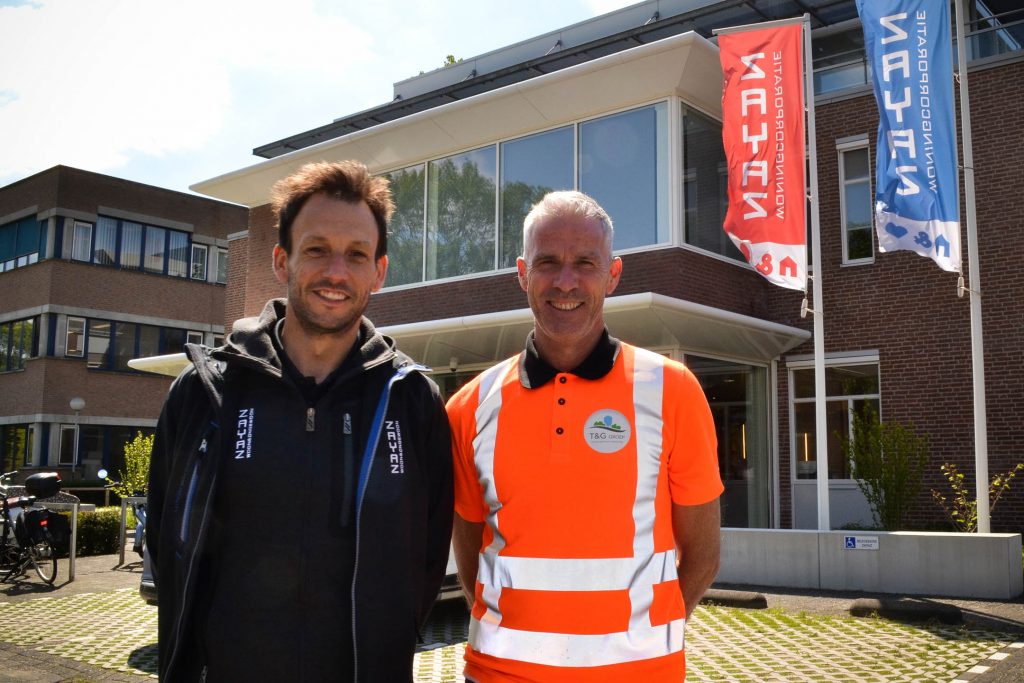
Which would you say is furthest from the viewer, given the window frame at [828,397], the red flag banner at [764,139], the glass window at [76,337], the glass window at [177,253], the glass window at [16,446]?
the glass window at [177,253]

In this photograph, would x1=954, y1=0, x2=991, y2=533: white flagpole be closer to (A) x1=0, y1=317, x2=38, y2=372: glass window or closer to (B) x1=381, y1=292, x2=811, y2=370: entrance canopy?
(B) x1=381, y1=292, x2=811, y2=370: entrance canopy

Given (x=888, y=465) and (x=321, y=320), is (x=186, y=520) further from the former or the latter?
(x=888, y=465)

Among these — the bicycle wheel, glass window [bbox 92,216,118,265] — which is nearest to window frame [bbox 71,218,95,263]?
glass window [bbox 92,216,118,265]

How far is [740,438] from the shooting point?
1484 centimetres

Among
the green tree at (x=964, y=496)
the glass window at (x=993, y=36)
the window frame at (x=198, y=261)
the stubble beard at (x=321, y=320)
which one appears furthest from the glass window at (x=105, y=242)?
the stubble beard at (x=321, y=320)

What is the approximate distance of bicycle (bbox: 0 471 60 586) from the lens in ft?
39.7

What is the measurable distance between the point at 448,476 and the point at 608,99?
12.3 meters

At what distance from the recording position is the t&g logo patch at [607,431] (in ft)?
8.93

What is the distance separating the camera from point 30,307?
98.8ft

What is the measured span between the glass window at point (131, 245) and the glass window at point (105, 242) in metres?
0.27

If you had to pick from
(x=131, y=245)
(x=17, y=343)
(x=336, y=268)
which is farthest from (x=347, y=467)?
(x=17, y=343)

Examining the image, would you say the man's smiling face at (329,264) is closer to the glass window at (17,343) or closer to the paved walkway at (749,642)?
the paved walkway at (749,642)

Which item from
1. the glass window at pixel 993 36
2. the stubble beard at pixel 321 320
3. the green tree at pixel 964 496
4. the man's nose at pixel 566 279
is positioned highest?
the glass window at pixel 993 36

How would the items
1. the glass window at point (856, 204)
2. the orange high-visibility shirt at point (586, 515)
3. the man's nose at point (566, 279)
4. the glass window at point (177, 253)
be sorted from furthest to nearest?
the glass window at point (177, 253)
the glass window at point (856, 204)
the man's nose at point (566, 279)
the orange high-visibility shirt at point (586, 515)
